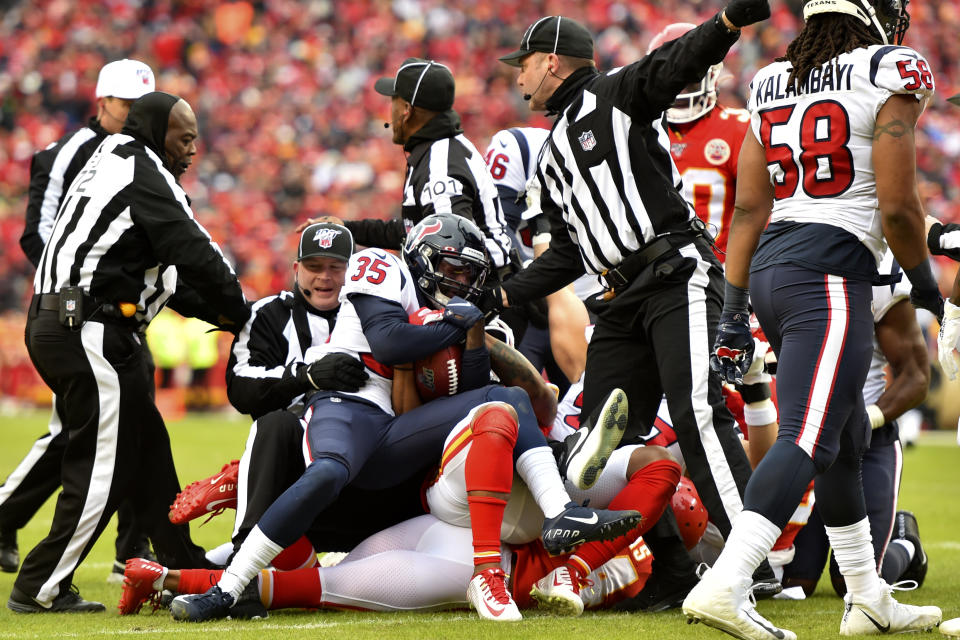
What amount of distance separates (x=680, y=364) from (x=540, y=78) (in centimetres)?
128

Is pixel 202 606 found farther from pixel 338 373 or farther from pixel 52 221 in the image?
pixel 52 221

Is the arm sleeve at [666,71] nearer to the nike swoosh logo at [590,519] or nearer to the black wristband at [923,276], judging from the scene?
the black wristband at [923,276]

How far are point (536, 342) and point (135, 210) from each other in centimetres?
249

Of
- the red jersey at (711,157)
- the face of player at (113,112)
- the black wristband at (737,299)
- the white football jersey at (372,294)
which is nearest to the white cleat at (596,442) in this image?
the black wristband at (737,299)

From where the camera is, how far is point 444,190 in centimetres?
584

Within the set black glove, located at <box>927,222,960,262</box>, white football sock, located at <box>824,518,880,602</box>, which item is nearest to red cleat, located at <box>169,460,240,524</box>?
white football sock, located at <box>824,518,880,602</box>

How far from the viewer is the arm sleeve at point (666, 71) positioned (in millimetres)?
4148

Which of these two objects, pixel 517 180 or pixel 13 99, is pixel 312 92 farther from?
pixel 517 180

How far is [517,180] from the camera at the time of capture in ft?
22.6

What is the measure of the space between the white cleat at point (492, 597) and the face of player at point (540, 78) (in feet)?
6.02

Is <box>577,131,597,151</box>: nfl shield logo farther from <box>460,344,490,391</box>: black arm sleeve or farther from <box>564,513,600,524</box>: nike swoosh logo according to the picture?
<box>564,513,600,524</box>: nike swoosh logo

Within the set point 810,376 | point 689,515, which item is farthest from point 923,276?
point 689,515

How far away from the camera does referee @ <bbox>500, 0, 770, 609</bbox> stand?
4.34 metres

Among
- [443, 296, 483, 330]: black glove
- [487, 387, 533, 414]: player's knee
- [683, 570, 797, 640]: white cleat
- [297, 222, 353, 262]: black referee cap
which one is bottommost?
[683, 570, 797, 640]: white cleat
